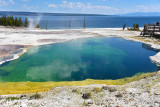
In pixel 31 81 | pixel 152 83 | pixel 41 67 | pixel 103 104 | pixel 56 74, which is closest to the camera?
pixel 103 104

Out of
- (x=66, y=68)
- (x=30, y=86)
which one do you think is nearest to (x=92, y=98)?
(x=30, y=86)

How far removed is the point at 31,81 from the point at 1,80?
11.8 ft

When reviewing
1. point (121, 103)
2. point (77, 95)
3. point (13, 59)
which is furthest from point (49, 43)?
point (121, 103)

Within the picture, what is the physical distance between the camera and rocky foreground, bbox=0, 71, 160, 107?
400 inches

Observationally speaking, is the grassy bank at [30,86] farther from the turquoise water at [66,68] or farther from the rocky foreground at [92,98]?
the turquoise water at [66,68]

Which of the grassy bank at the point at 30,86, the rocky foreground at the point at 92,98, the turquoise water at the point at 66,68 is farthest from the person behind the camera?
the turquoise water at the point at 66,68

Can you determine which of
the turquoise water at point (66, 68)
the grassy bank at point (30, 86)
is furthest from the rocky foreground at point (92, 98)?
the turquoise water at point (66, 68)

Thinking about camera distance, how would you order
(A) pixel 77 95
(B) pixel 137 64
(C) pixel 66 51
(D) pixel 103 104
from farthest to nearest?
(C) pixel 66 51
(B) pixel 137 64
(A) pixel 77 95
(D) pixel 103 104

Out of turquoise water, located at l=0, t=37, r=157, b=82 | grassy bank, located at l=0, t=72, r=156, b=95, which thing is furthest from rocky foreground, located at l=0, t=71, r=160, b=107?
turquoise water, located at l=0, t=37, r=157, b=82

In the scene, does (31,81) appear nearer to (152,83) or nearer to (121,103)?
(121,103)

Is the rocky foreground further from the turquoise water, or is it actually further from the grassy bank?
the turquoise water

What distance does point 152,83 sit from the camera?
13.8 meters

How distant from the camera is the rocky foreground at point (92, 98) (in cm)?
1017

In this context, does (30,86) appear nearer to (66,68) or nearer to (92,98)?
(66,68)
